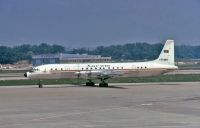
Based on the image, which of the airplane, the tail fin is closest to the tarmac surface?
the airplane

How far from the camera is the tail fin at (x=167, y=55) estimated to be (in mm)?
65812

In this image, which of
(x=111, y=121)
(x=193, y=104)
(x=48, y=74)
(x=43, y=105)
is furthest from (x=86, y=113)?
(x=48, y=74)

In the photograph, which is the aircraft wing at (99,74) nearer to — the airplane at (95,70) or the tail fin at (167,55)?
the airplane at (95,70)

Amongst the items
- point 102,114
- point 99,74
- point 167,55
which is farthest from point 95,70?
point 102,114

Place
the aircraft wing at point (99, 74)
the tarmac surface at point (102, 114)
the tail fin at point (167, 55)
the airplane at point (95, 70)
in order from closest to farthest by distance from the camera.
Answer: the tarmac surface at point (102, 114), the aircraft wing at point (99, 74), the airplane at point (95, 70), the tail fin at point (167, 55)

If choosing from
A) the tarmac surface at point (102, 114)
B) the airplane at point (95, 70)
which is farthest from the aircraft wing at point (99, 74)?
the tarmac surface at point (102, 114)

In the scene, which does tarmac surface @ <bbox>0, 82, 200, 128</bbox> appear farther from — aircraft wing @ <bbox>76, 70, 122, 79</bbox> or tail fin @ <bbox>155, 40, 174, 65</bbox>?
tail fin @ <bbox>155, 40, 174, 65</bbox>

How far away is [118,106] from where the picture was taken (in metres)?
33.5

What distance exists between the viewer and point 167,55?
66188 mm

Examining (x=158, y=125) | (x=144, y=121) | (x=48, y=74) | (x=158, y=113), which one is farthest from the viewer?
(x=48, y=74)

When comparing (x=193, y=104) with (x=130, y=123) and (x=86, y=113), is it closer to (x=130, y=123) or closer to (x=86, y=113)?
(x=86, y=113)

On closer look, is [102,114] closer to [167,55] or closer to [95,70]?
[95,70]

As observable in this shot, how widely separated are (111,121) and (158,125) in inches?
115

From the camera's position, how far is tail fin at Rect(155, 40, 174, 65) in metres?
65.8
